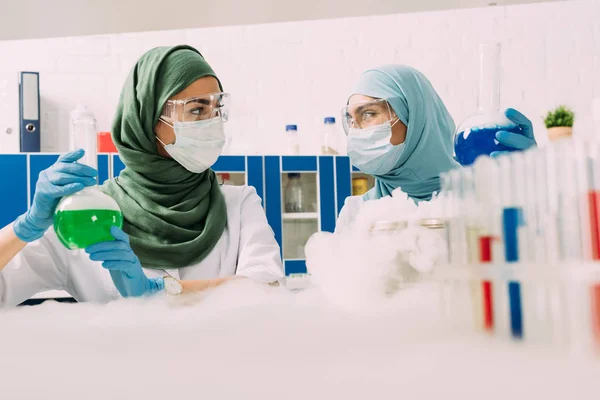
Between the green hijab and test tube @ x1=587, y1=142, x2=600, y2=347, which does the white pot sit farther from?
the green hijab

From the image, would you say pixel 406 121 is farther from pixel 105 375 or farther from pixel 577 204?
pixel 105 375

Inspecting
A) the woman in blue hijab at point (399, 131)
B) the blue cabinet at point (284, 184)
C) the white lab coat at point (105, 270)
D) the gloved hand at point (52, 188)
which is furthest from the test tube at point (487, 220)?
the blue cabinet at point (284, 184)

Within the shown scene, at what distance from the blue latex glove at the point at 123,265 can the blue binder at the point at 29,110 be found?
200 cm

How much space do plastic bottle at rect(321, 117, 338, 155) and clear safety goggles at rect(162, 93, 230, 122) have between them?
1.64 m

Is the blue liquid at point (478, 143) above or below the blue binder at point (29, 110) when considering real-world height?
below

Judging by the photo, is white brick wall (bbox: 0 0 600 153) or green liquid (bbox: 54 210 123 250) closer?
green liquid (bbox: 54 210 123 250)

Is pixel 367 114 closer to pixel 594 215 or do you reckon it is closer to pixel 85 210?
pixel 85 210

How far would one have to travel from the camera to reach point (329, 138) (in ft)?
10.4

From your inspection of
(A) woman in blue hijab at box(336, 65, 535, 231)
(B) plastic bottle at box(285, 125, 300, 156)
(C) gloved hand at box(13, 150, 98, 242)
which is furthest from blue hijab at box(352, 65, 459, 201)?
(B) plastic bottle at box(285, 125, 300, 156)

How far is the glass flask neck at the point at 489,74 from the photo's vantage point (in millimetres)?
725

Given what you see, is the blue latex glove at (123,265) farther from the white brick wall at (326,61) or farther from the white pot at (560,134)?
the white brick wall at (326,61)

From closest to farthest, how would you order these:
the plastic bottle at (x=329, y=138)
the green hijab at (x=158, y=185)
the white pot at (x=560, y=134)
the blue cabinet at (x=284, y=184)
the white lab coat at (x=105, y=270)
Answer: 1. the white pot at (x=560, y=134)
2. the white lab coat at (x=105, y=270)
3. the green hijab at (x=158, y=185)
4. the blue cabinet at (x=284, y=184)
5. the plastic bottle at (x=329, y=138)

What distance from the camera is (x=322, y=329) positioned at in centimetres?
37

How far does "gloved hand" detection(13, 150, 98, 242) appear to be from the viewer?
28.8 inches
